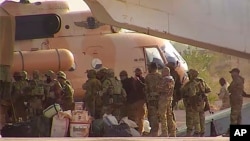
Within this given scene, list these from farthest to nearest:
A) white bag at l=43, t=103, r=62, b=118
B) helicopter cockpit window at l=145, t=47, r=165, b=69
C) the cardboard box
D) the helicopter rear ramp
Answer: helicopter cockpit window at l=145, t=47, r=165, b=69
the helicopter rear ramp
white bag at l=43, t=103, r=62, b=118
the cardboard box

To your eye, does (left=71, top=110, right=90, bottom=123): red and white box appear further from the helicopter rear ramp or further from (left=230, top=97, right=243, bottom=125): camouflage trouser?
(left=230, top=97, right=243, bottom=125): camouflage trouser

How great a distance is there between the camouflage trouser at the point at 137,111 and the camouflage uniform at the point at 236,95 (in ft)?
5.71

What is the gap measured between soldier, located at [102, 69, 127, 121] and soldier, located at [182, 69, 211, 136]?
1232 mm

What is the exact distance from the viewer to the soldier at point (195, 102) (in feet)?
38.7

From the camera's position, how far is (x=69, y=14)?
57.1ft

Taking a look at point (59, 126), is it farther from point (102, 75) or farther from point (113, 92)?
point (102, 75)

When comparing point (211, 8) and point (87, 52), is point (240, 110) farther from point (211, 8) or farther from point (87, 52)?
point (87, 52)

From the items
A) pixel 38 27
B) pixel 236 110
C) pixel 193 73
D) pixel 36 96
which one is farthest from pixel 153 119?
pixel 38 27

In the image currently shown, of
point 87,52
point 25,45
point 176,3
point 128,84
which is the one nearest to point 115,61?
point 87,52

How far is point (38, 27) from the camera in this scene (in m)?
17.2

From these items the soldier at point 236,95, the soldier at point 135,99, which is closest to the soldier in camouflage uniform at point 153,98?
the soldier at point 135,99

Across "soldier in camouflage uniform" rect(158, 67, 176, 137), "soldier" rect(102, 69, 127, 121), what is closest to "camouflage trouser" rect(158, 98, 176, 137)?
"soldier in camouflage uniform" rect(158, 67, 176, 137)

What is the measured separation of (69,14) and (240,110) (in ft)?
22.2

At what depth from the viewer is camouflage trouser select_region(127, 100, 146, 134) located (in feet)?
39.9
